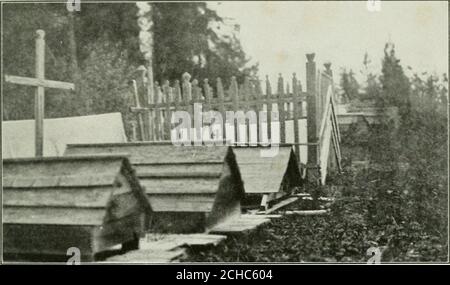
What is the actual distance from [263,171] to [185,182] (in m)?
0.90

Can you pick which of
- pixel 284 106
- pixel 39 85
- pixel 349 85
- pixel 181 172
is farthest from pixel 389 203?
pixel 39 85

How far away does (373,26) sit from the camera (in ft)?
11.4

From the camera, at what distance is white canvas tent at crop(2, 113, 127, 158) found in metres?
3.52

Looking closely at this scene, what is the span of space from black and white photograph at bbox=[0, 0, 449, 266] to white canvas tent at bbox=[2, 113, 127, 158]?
0.01 m

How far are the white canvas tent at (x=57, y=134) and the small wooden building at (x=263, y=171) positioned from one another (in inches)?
47.5

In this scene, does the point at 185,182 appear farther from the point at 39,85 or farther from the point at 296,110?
the point at 296,110

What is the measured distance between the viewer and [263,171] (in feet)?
13.2

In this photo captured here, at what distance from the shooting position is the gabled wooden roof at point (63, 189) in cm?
271

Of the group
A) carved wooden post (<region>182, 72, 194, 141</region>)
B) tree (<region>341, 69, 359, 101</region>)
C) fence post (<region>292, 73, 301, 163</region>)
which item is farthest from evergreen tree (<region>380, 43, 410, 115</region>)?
carved wooden post (<region>182, 72, 194, 141</region>)

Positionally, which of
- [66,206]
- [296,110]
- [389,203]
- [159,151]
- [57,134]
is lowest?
[389,203]

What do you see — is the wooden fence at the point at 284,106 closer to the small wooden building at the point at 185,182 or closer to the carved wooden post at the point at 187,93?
the carved wooden post at the point at 187,93

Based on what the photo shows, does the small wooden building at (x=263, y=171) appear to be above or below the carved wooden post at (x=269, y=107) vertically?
below

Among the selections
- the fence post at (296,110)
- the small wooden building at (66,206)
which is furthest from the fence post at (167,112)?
the small wooden building at (66,206)

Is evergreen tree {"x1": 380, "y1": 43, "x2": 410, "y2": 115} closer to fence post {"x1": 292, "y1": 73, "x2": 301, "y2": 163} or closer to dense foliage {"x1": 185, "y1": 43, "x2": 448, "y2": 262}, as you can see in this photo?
dense foliage {"x1": 185, "y1": 43, "x2": 448, "y2": 262}
